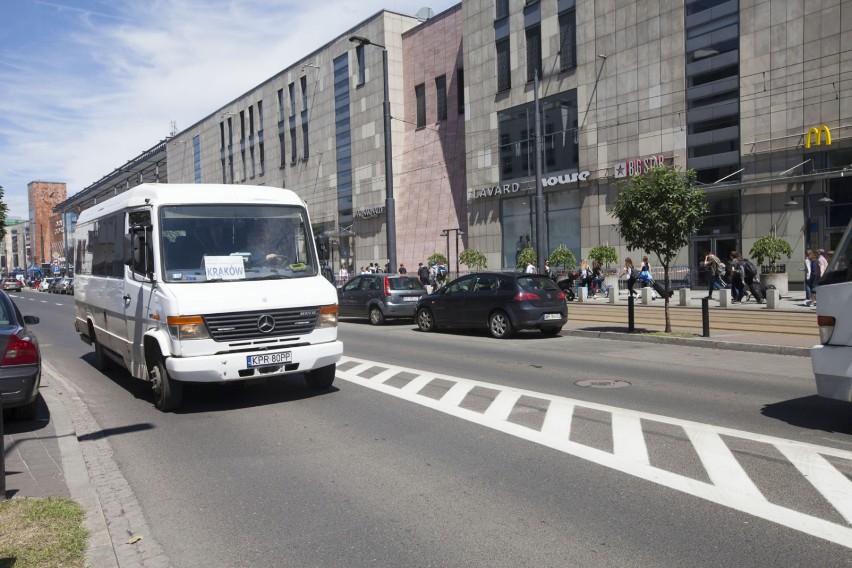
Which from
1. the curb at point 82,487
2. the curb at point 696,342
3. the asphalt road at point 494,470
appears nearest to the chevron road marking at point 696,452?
the asphalt road at point 494,470

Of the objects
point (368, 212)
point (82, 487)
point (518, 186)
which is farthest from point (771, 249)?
point (368, 212)

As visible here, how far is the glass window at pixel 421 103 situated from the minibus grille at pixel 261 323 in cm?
Result: 4089

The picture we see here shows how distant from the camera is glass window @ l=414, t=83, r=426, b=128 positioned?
48.1 metres

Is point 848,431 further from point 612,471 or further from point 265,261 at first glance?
point 265,261

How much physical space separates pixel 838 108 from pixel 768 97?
2681 mm

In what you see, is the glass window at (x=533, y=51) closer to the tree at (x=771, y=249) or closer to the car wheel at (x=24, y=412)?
the tree at (x=771, y=249)

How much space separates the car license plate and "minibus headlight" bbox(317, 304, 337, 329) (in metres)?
0.62

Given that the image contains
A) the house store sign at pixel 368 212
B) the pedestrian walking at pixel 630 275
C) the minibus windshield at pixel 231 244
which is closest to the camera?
the minibus windshield at pixel 231 244

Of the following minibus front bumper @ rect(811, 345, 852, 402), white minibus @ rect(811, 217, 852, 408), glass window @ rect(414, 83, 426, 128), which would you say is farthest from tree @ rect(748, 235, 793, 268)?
glass window @ rect(414, 83, 426, 128)

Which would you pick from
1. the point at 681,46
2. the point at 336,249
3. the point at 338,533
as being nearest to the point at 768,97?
the point at 681,46

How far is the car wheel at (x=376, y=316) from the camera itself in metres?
21.0

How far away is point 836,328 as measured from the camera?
6469 millimetres

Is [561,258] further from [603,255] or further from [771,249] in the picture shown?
[771,249]

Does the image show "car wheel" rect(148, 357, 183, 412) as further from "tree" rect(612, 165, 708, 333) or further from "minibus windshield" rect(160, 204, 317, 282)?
"tree" rect(612, 165, 708, 333)
